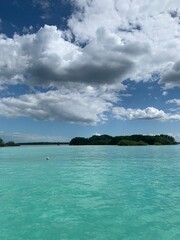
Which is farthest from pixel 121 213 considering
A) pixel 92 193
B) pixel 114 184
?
pixel 114 184

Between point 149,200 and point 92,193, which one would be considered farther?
point 92,193

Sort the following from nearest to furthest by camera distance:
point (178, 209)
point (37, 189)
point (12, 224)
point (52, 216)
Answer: point (12, 224) < point (52, 216) < point (178, 209) < point (37, 189)

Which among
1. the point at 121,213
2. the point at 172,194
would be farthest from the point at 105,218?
the point at 172,194

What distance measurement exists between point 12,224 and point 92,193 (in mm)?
8602

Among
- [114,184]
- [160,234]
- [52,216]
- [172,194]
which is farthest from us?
[114,184]

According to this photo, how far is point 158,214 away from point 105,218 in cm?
321

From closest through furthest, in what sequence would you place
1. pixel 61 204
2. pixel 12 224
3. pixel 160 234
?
pixel 160 234, pixel 12 224, pixel 61 204

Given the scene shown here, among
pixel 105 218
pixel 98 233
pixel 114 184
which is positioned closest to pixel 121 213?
pixel 105 218

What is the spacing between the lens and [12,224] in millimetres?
13953

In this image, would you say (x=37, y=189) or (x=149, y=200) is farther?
(x=37, y=189)

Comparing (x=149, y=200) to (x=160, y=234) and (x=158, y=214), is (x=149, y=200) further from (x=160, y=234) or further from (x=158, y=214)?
(x=160, y=234)

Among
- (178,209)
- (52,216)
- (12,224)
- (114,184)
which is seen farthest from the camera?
(114,184)

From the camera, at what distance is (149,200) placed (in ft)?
61.5

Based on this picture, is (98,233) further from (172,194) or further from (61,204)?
(172,194)
